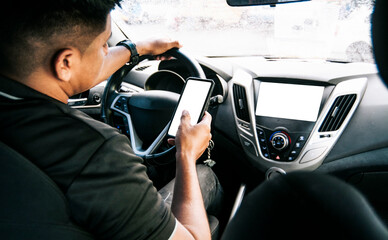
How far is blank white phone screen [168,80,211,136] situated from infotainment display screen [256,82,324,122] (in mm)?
536

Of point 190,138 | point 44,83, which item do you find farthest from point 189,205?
point 44,83

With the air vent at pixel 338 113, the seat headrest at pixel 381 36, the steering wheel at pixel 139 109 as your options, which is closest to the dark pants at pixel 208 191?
the steering wheel at pixel 139 109

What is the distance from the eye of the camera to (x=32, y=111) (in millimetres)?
681

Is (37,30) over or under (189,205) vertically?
over

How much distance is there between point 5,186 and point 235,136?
1.44 metres

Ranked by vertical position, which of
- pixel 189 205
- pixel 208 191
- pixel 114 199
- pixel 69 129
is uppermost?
pixel 69 129

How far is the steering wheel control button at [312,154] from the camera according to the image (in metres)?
1.58

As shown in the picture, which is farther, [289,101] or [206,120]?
[289,101]

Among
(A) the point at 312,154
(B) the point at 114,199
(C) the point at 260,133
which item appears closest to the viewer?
(B) the point at 114,199

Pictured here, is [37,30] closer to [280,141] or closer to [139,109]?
[139,109]

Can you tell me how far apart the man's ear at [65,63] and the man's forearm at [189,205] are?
0.53m

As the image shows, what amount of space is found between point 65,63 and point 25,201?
377 millimetres

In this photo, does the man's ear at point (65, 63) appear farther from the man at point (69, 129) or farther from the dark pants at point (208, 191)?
the dark pants at point (208, 191)

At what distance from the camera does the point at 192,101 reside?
53.0 inches
